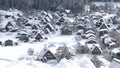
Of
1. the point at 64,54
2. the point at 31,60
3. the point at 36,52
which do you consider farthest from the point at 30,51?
the point at 31,60

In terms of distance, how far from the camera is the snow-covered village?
814 inches

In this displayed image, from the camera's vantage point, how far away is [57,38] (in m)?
30.7

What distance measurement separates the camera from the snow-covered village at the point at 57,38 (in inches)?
814

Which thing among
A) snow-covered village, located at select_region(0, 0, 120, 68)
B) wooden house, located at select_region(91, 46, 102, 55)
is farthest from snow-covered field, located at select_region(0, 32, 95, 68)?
wooden house, located at select_region(91, 46, 102, 55)

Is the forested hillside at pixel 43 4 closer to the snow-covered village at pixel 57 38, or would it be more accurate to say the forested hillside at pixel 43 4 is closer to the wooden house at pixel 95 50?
the snow-covered village at pixel 57 38

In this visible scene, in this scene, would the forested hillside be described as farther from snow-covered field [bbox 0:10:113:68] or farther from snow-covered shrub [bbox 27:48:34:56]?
snow-covered shrub [bbox 27:48:34:56]

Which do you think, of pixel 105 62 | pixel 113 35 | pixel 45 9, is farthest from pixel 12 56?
pixel 45 9

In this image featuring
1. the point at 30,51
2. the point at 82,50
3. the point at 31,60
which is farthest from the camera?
the point at 82,50

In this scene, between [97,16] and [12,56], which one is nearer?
[12,56]

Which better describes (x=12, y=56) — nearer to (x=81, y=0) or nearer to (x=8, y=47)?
(x=8, y=47)

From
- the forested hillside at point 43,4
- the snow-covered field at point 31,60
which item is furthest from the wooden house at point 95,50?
the forested hillside at point 43,4

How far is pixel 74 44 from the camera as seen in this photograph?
27391 millimetres

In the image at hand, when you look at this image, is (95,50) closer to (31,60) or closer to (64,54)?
(64,54)

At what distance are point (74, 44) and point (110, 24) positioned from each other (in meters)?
12.8
